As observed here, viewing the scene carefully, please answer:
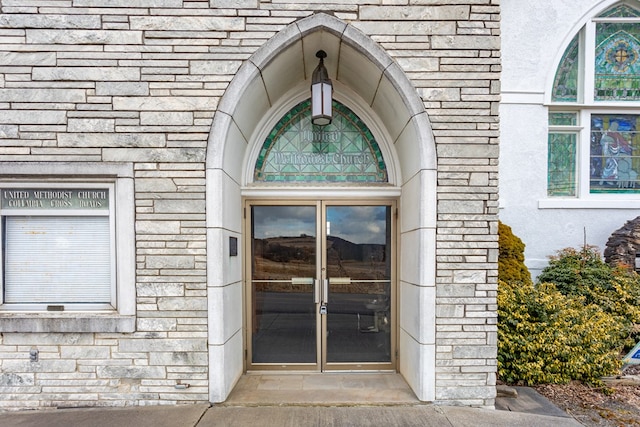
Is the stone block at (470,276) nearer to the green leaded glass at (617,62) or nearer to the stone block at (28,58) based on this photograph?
the stone block at (28,58)

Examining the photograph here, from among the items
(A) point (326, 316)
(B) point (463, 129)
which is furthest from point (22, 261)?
(B) point (463, 129)

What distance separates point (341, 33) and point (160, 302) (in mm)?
3230

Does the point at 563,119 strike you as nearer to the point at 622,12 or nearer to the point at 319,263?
the point at 622,12

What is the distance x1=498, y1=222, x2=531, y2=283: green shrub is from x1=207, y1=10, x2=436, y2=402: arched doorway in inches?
97.2

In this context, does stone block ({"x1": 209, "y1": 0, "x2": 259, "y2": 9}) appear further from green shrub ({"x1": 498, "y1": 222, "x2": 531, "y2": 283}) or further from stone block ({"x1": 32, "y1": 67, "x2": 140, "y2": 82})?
green shrub ({"x1": 498, "y1": 222, "x2": 531, "y2": 283})

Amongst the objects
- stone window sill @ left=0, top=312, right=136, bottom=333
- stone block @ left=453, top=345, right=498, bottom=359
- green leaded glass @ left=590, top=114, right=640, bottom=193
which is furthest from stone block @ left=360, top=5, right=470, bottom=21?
green leaded glass @ left=590, top=114, right=640, bottom=193

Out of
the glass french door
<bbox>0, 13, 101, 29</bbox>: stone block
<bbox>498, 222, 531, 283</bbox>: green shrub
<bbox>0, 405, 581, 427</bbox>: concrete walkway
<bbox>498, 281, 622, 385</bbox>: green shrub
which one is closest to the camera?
<bbox>0, 405, 581, 427</bbox>: concrete walkway

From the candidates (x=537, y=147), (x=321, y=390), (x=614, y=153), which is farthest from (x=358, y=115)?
(x=614, y=153)

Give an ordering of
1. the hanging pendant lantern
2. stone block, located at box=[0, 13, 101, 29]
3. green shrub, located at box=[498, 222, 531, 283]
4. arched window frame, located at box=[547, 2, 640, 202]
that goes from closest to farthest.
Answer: stone block, located at box=[0, 13, 101, 29]
the hanging pendant lantern
green shrub, located at box=[498, 222, 531, 283]
arched window frame, located at box=[547, 2, 640, 202]

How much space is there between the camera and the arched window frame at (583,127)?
6703mm

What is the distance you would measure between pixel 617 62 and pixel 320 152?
667cm

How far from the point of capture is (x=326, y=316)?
14.4 feet

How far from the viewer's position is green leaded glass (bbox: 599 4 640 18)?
22.4ft

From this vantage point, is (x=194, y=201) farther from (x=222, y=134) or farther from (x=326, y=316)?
(x=326, y=316)
